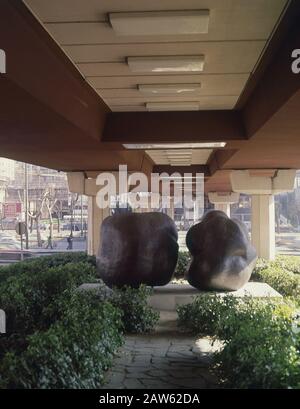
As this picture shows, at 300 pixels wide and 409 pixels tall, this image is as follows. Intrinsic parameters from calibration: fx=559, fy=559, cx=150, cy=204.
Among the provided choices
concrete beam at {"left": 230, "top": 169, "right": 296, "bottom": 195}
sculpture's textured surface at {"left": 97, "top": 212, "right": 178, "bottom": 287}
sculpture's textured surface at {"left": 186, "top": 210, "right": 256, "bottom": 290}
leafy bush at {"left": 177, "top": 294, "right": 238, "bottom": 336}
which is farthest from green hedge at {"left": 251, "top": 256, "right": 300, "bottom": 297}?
leafy bush at {"left": 177, "top": 294, "right": 238, "bottom": 336}

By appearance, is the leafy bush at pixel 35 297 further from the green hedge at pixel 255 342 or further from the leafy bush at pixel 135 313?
the green hedge at pixel 255 342

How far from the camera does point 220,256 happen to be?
12844 mm

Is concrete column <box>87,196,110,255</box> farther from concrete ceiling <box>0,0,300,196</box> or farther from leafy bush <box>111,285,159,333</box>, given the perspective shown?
leafy bush <box>111,285,159,333</box>

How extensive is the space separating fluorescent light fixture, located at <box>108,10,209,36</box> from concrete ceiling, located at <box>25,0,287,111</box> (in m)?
0.08

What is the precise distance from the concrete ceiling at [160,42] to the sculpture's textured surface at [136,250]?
449cm

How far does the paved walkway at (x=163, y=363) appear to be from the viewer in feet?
23.3

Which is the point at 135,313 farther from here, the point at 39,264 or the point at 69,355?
the point at 39,264

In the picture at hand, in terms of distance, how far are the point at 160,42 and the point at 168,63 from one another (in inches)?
26.3

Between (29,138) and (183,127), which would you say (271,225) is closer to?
(183,127)

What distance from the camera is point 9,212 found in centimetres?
4822

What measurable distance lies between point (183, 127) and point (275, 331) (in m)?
5.11

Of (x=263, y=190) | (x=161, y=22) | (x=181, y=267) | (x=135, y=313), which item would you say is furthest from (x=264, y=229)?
(x=161, y=22)

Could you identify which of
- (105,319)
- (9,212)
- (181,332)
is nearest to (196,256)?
(181,332)
